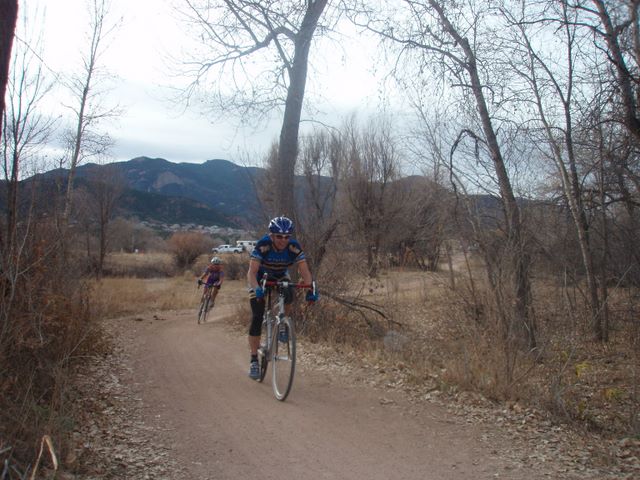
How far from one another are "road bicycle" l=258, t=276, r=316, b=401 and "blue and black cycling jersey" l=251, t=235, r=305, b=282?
0.22 m

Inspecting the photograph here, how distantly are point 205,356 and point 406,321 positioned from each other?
724 centimetres

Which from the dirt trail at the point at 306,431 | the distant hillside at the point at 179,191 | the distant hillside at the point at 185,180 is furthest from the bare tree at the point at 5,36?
the distant hillside at the point at 185,180

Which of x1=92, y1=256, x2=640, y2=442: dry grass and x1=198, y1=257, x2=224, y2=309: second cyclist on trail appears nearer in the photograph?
x1=92, y1=256, x2=640, y2=442: dry grass

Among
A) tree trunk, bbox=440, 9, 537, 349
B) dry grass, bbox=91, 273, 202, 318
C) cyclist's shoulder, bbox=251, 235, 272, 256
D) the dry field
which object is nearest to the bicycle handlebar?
cyclist's shoulder, bbox=251, 235, 272, 256

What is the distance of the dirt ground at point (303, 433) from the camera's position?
13.8 ft

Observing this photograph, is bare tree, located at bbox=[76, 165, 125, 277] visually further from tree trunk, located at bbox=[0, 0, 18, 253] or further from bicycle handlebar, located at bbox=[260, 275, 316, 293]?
tree trunk, located at bbox=[0, 0, 18, 253]

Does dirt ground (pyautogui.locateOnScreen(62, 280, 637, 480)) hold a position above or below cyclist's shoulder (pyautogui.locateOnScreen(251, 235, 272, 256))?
below

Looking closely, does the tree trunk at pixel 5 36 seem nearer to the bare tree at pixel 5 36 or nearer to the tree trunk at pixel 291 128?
the bare tree at pixel 5 36

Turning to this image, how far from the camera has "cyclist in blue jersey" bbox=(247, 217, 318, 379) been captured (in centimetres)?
620

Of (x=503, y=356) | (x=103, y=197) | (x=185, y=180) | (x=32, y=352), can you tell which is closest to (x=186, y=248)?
(x=103, y=197)

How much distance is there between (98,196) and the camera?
2958 centimetres

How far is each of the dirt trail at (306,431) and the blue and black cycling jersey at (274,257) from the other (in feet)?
4.62

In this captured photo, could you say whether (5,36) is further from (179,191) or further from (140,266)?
(179,191)

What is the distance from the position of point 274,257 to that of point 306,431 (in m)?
2.19
